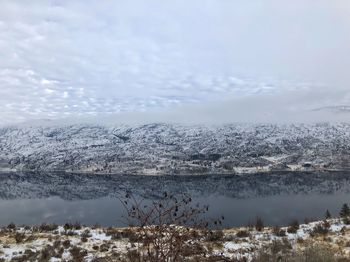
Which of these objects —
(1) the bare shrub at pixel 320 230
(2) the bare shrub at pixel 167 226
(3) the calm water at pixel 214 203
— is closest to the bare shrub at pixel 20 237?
(1) the bare shrub at pixel 320 230

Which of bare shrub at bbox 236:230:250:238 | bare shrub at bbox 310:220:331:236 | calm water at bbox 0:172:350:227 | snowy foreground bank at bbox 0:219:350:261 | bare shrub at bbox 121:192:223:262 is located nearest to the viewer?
bare shrub at bbox 121:192:223:262

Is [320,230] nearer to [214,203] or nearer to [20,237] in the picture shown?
[20,237]

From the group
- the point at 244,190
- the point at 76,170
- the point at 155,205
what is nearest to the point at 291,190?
the point at 244,190

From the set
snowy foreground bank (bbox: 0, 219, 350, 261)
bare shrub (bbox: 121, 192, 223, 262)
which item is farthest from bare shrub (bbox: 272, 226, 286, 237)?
bare shrub (bbox: 121, 192, 223, 262)

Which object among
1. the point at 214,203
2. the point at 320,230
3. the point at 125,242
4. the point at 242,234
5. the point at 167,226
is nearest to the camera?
the point at 167,226

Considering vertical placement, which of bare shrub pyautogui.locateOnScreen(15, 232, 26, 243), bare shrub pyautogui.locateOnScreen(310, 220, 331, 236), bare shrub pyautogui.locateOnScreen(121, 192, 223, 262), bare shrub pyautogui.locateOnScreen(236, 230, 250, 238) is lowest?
bare shrub pyautogui.locateOnScreen(15, 232, 26, 243)

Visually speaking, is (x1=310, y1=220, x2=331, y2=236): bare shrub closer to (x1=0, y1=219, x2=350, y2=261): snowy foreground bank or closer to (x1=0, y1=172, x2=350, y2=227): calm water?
(x1=0, y1=219, x2=350, y2=261): snowy foreground bank

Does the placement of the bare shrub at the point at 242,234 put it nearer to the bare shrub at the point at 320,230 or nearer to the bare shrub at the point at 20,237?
the bare shrub at the point at 320,230

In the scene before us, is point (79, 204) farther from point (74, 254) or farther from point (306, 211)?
point (74, 254)

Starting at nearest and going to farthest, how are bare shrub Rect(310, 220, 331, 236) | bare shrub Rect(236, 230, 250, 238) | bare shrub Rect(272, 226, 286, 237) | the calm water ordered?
bare shrub Rect(310, 220, 331, 236) < bare shrub Rect(272, 226, 286, 237) < bare shrub Rect(236, 230, 250, 238) < the calm water

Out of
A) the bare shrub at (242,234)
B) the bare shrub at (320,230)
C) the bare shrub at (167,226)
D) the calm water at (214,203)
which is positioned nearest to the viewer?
the bare shrub at (167,226)

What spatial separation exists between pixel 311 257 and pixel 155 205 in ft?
18.1

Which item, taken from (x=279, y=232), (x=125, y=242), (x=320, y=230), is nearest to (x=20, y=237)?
(x=125, y=242)

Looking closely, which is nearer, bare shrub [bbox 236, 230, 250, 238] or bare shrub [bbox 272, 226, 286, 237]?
bare shrub [bbox 272, 226, 286, 237]
